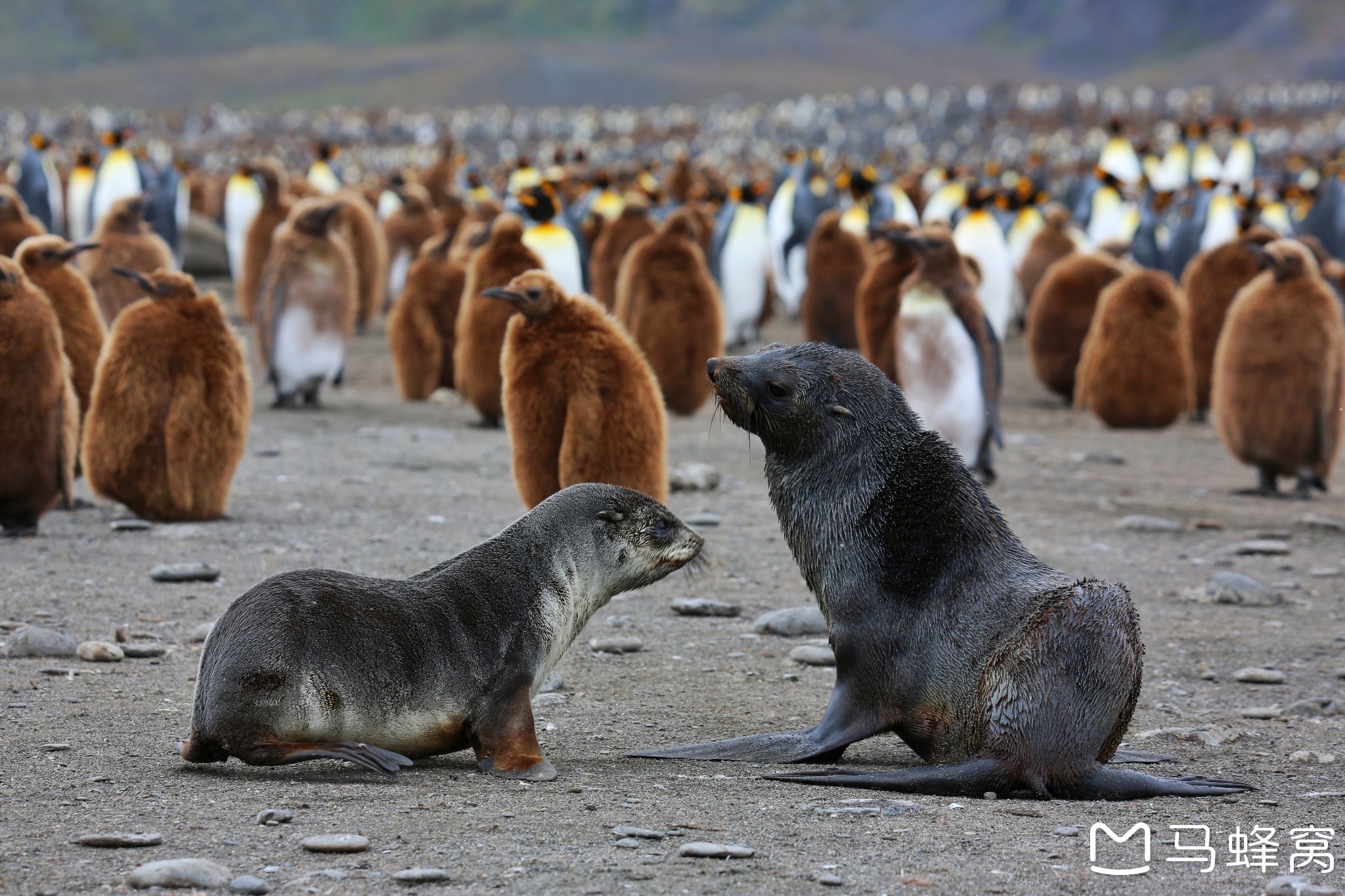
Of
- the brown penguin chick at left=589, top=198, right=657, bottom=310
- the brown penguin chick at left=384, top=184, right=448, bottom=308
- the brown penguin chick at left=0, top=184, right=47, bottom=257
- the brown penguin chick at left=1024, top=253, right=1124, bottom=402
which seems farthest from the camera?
the brown penguin chick at left=384, top=184, right=448, bottom=308

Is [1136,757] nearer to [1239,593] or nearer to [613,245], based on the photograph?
[1239,593]

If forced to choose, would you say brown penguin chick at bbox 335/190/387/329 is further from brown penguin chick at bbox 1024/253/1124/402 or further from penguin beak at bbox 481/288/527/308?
penguin beak at bbox 481/288/527/308

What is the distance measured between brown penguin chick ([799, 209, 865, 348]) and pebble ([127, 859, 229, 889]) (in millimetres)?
11582

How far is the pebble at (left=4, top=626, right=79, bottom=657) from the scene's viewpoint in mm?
4918

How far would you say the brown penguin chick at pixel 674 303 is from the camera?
1048 centimetres

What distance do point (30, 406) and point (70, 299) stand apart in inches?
51.2

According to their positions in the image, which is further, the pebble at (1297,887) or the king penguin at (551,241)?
Answer: the king penguin at (551,241)

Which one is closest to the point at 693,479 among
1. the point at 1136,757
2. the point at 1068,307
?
the point at 1136,757

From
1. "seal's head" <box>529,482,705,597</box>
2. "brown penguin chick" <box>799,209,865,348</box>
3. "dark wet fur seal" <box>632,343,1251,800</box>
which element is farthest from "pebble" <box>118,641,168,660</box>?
"brown penguin chick" <box>799,209,865,348</box>

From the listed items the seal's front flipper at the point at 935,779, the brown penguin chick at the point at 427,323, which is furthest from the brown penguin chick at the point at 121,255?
the seal's front flipper at the point at 935,779

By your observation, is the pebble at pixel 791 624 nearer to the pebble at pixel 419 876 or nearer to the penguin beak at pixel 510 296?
the penguin beak at pixel 510 296

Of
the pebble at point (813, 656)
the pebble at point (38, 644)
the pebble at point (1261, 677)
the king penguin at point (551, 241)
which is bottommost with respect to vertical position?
the pebble at point (1261, 677)

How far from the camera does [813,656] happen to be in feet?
17.8

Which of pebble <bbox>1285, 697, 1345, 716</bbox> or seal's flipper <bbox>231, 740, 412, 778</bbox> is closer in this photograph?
seal's flipper <bbox>231, 740, 412, 778</bbox>
